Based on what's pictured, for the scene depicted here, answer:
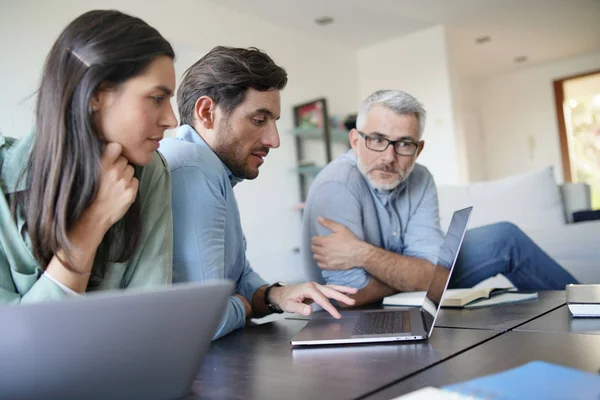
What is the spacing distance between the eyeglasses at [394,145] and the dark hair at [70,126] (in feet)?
3.54

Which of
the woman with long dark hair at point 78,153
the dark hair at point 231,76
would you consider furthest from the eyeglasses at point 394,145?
the woman with long dark hair at point 78,153

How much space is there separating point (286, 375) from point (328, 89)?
467 centimetres

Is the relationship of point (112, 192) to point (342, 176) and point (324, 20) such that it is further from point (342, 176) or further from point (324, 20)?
point (324, 20)

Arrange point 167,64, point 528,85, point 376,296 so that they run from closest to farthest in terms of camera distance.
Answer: point 167,64 → point 376,296 → point 528,85

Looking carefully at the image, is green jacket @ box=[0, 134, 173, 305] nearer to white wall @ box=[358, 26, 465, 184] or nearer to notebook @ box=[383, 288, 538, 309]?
notebook @ box=[383, 288, 538, 309]

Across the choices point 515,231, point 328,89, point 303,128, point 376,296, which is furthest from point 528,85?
point 376,296

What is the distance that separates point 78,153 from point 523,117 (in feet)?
23.4

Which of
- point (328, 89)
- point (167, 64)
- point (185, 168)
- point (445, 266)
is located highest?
point (328, 89)

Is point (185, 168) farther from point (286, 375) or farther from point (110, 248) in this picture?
point (286, 375)

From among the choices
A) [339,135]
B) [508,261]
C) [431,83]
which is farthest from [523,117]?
[508,261]

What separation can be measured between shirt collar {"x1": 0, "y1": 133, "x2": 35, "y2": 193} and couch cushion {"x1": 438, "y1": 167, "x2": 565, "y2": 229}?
2695 mm

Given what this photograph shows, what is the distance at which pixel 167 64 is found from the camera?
33.9 inches

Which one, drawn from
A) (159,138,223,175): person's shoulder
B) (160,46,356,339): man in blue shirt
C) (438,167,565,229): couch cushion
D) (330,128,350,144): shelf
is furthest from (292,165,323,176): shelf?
A: (159,138,223,175): person's shoulder

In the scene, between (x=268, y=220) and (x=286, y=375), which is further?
(x=268, y=220)
